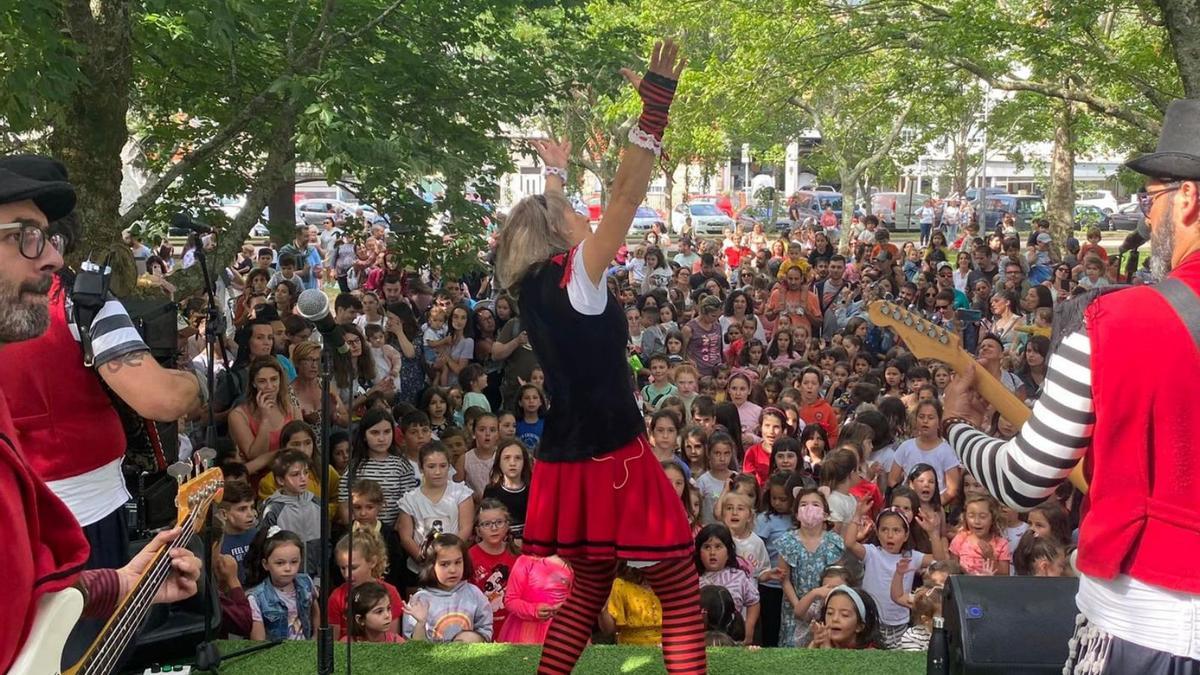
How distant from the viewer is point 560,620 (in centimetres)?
367

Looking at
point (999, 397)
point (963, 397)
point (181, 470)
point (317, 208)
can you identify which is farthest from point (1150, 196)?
point (317, 208)

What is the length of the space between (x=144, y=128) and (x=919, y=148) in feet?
86.2

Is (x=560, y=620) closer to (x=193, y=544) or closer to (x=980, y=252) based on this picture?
(x=193, y=544)

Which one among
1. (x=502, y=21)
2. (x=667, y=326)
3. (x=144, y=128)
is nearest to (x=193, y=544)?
(x=502, y=21)

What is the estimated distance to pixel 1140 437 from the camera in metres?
2.22

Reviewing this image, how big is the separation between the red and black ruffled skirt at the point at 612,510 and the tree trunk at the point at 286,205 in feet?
12.9

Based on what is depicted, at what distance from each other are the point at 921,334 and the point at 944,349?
133 millimetres

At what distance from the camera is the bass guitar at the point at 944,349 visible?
2920 millimetres

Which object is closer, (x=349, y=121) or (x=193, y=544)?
(x=193, y=544)

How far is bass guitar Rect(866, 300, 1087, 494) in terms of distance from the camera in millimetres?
2920

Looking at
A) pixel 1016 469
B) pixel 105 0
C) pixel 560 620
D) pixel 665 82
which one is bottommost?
pixel 560 620

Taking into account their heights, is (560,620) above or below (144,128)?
below

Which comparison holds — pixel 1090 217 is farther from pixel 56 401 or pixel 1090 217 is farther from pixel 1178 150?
pixel 56 401

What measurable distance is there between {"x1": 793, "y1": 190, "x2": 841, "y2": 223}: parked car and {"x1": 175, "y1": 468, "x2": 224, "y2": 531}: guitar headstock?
35.8 metres
